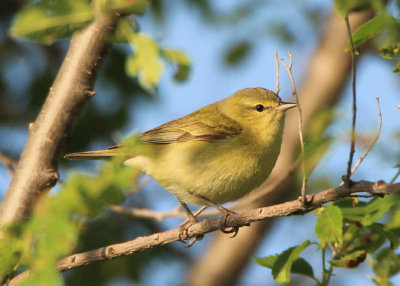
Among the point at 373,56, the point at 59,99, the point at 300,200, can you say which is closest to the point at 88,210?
the point at 300,200

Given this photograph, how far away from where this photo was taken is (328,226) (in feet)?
7.40

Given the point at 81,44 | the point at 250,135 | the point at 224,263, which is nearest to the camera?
the point at 81,44

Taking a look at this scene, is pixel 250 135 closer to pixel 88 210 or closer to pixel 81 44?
pixel 81 44

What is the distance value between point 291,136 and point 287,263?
501cm

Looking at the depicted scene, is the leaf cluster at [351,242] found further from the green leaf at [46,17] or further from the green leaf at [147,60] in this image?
the green leaf at [46,17]

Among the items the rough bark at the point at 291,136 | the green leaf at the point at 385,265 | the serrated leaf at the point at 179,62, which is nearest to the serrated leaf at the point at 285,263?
the green leaf at the point at 385,265

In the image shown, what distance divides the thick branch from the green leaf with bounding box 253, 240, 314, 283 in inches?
54.7

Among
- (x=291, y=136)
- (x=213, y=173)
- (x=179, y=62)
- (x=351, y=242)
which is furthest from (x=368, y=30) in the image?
(x=291, y=136)

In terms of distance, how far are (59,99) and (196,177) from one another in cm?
121

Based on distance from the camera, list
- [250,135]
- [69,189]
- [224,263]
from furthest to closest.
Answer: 1. [224,263]
2. [250,135]
3. [69,189]

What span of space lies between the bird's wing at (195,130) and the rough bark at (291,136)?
8.44 feet

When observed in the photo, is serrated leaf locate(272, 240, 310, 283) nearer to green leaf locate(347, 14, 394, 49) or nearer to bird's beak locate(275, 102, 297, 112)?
green leaf locate(347, 14, 394, 49)

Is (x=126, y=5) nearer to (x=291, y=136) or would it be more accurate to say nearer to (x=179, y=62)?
(x=179, y=62)

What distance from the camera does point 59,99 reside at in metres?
3.28
